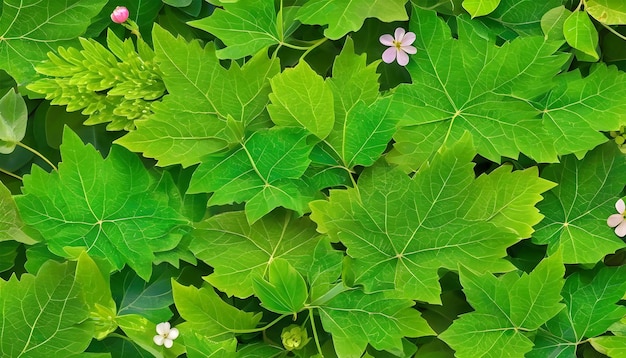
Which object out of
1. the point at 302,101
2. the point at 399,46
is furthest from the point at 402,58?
the point at 302,101

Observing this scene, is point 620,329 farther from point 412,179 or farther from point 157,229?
point 157,229

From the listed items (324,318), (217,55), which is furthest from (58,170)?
(324,318)

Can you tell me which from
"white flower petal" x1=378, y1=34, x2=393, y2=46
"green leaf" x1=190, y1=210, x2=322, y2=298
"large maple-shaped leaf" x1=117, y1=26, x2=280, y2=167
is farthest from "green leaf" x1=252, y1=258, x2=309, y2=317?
"white flower petal" x1=378, y1=34, x2=393, y2=46

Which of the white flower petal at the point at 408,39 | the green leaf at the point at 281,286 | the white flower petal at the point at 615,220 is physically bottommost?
the green leaf at the point at 281,286

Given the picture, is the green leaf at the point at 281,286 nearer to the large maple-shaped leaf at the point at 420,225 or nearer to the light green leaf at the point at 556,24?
the large maple-shaped leaf at the point at 420,225

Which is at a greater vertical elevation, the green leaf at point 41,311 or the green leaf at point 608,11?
the green leaf at point 608,11

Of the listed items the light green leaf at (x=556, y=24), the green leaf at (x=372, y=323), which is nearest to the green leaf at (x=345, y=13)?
the light green leaf at (x=556, y=24)
